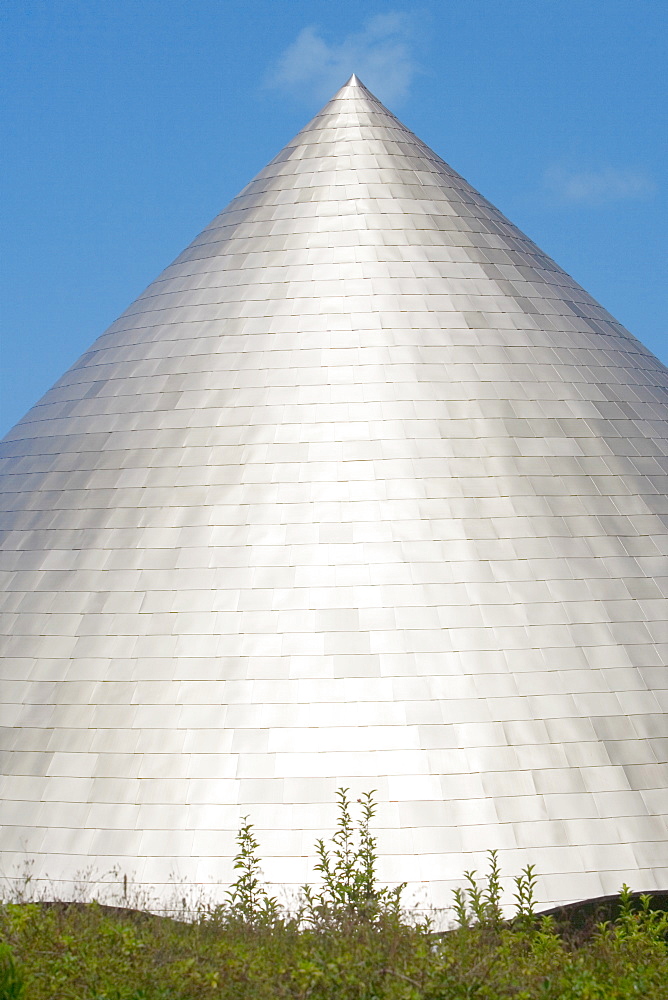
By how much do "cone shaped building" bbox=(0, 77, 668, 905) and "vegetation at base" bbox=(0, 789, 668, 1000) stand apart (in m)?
2.68

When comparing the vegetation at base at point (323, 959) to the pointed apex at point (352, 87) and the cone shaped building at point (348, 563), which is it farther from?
the pointed apex at point (352, 87)

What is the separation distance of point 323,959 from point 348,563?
29.4 ft

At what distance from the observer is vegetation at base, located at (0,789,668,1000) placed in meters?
10.8

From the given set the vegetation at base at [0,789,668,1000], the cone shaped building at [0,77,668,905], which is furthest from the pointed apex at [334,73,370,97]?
the vegetation at base at [0,789,668,1000]

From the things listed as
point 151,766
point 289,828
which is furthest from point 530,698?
point 151,766

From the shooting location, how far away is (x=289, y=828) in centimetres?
1634

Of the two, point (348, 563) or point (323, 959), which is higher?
point (348, 563)

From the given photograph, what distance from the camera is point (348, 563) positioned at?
19203mm

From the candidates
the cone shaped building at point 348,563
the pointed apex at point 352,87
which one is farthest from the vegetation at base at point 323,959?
the pointed apex at point 352,87

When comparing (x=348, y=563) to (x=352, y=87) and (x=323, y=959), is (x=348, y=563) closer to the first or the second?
(x=323, y=959)

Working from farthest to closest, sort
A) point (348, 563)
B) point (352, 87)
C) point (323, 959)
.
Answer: point (352, 87)
point (348, 563)
point (323, 959)

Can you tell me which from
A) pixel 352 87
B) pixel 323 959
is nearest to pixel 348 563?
pixel 323 959

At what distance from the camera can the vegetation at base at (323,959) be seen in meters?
10.8

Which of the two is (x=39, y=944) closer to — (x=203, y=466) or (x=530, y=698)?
(x=530, y=698)
